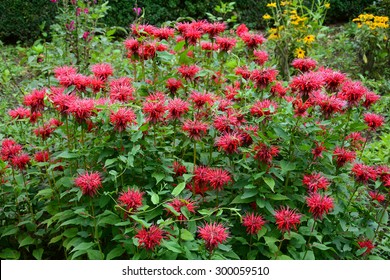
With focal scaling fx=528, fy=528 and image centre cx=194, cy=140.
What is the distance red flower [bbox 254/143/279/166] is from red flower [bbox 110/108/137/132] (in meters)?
0.52

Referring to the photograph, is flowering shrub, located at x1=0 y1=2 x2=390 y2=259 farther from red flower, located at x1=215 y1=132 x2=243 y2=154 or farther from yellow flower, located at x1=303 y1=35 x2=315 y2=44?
yellow flower, located at x1=303 y1=35 x2=315 y2=44

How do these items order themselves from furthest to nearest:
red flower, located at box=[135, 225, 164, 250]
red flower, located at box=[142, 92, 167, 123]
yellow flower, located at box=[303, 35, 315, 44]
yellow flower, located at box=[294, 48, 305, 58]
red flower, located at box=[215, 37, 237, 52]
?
1. yellow flower, located at box=[303, 35, 315, 44]
2. yellow flower, located at box=[294, 48, 305, 58]
3. red flower, located at box=[215, 37, 237, 52]
4. red flower, located at box=[142, 92, 167, 123]
5. red flower, located at box=[135, 225, 164, 250]

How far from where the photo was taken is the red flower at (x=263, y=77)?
2.26 metres

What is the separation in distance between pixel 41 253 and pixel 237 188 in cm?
97

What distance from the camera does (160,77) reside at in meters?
2.65

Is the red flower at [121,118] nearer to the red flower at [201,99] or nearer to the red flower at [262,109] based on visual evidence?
the red flower at [201,99]

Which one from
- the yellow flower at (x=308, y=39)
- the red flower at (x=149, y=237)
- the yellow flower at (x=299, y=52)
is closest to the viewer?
the red flower at (x=149, y=237)

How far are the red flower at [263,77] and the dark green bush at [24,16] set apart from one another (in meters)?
5.35

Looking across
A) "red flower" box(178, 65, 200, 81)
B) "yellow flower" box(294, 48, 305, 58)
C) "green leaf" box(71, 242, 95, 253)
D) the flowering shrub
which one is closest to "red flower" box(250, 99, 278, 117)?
the flowering shrub

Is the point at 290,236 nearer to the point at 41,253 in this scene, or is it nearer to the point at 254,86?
the point at 254,86

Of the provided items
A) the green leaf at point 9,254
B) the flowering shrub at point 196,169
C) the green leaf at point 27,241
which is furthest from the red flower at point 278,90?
the green leaf at point 9,254

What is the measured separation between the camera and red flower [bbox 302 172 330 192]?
2096 millimetres

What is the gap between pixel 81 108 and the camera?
200 cm

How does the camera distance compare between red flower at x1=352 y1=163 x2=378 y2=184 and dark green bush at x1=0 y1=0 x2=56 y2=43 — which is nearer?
red flower at x1=352 y1=163 x2=378 y2=184
